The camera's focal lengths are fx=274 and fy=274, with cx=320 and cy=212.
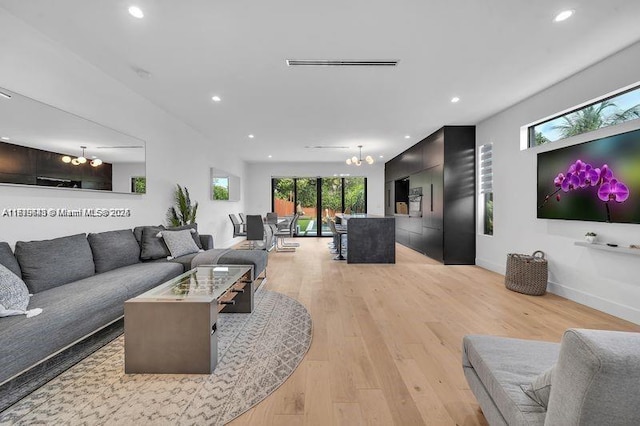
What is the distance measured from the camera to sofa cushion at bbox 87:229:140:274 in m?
2.96

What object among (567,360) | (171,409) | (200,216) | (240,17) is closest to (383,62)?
(240,17)

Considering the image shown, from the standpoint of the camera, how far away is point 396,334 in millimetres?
2537

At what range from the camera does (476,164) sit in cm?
536

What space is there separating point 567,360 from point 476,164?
5301mm

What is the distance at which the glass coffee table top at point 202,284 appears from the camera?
2.04 metres

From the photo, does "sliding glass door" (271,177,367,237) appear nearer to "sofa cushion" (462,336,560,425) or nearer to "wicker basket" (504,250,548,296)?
"wicker basket" (504,250,548,296)

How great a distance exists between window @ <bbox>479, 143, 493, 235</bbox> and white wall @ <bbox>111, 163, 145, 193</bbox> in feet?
19.0

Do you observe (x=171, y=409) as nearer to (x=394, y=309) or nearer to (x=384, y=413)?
(x=384, y=413)

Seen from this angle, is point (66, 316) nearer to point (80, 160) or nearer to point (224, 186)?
point (80, 160)

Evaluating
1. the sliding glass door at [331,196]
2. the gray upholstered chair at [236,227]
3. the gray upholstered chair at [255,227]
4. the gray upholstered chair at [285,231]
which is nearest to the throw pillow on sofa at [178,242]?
the gray upholstered chair at [255,227]

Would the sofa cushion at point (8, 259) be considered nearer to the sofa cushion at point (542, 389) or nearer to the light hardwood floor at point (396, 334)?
the light hardwood floor at point (396, 334)

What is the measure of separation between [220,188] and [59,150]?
14.0ft

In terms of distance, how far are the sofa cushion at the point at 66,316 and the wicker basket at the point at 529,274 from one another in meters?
4.51

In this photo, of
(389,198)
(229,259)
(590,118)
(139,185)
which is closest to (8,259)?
(229,259)
